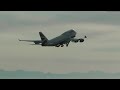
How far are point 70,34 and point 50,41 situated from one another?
8628mm

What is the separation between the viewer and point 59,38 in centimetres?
7925
